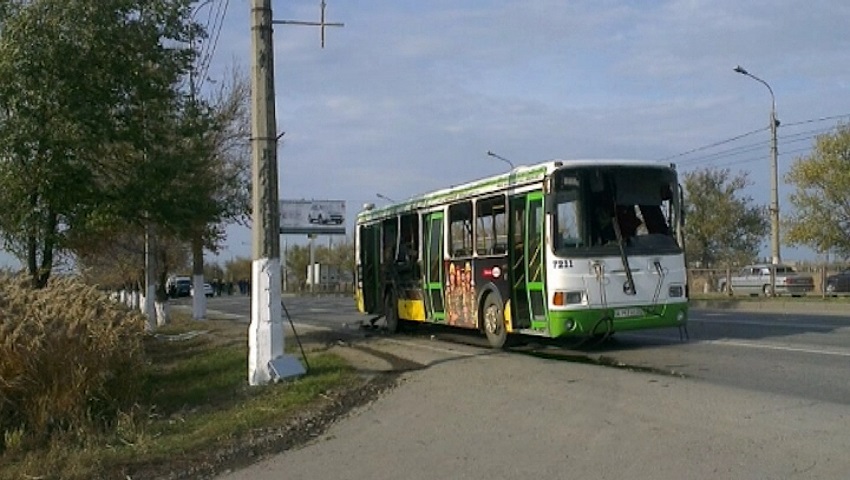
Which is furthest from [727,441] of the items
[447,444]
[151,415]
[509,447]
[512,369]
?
[151,415]

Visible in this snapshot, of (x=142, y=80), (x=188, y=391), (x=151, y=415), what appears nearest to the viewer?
(x=151, y=415)

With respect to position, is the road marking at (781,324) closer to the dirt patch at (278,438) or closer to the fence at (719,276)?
the dirt patch at (278,438)

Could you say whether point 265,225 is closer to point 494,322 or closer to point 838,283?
point 494,322

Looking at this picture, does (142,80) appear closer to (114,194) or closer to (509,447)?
(114,194)

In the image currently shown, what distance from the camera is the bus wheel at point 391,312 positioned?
22.1 metres

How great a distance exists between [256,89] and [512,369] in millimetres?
5075

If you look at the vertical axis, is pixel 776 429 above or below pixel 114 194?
below

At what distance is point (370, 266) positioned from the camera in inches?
941

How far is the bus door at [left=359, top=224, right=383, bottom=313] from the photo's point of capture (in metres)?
23.3

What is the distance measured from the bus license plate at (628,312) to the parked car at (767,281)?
81.6 feet

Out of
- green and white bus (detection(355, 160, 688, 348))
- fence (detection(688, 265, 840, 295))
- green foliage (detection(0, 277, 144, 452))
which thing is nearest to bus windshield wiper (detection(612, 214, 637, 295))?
green and white bus (detection(355, 160, 688, 348))

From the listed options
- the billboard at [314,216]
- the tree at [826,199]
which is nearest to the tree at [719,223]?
the tree at [826,199]

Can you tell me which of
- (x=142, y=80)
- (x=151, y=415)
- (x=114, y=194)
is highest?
(x=142, y=80)

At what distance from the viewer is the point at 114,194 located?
1866cm
